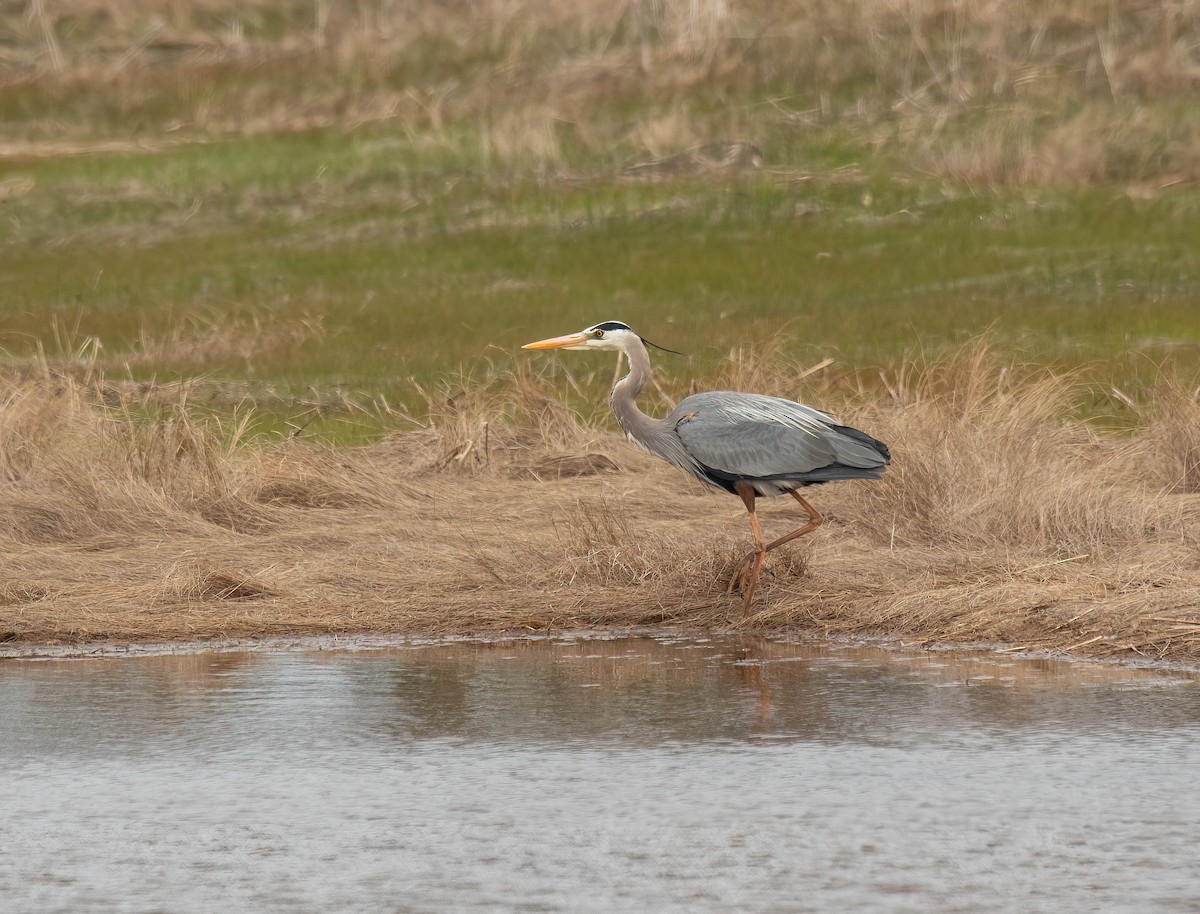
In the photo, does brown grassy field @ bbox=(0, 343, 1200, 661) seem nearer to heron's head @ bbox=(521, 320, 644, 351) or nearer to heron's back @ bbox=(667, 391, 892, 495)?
heron's back @ bbox=(667, 391, 892, 495)

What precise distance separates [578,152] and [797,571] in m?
22.7

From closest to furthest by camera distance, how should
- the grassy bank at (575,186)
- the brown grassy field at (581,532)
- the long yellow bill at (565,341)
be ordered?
the brown grassy field at (581,532), the long yellow bill at (565,341), the grassy bank at (575,186)

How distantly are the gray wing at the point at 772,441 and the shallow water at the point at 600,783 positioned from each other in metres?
1.23

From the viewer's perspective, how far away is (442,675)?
9.42 metres

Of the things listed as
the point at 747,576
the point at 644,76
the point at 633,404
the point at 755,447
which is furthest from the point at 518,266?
the point at 747,576

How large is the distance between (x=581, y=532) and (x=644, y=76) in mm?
24649

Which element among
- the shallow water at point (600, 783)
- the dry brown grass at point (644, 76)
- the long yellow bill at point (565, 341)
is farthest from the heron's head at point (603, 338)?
the dry brown grass at point (644, 76)

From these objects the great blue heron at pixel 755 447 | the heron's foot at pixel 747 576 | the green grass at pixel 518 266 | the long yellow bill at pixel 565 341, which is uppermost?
the long yellow bill at pixel 565 341

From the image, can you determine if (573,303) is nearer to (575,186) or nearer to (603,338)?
(575,186)

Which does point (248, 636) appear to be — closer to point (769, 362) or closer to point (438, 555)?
point (438, 555)

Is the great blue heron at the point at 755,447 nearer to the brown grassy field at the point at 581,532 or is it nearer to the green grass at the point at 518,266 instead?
the brown grassy field at the point at 581,532

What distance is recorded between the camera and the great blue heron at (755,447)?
423 inches

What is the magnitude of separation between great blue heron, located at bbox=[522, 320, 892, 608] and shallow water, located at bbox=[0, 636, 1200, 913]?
3.90 ft

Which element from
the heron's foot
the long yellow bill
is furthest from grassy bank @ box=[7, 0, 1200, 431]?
the heron's foot
